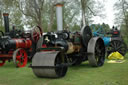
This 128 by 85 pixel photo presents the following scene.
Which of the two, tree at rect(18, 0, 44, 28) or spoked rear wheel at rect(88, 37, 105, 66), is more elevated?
tree at rect(18, 0, 44, 28)

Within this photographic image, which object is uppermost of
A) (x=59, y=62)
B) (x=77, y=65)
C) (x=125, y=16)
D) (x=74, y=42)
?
(x=125, y=16)

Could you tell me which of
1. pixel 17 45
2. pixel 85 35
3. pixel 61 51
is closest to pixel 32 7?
pixel 17 45

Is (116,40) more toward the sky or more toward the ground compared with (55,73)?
more toward the sky

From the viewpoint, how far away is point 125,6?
53.8 ft

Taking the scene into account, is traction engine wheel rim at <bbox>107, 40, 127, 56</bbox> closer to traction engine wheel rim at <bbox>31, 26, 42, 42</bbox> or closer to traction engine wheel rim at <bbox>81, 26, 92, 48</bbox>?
traction engine wheel rim at <bbox>81, 26, 92, 48</bbox>

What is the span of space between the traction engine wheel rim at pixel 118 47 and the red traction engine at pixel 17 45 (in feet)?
12.0

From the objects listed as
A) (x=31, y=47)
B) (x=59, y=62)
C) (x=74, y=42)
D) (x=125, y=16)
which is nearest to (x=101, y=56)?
(x=74, y=42)

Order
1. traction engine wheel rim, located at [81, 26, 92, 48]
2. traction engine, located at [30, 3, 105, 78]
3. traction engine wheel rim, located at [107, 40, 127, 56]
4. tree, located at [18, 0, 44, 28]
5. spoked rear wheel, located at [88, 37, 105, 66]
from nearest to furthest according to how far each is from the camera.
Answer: traction engine, located at [30, 3, 105, 78] → spoked rear wheel, located at [88, 37, 105, 66] → traction engine wheel rim, located at [81, 26, 92, 48] → traction engine wheel rim, located at [107, 40, 127, 56] → tree, located at [18, 0, 44, 28]

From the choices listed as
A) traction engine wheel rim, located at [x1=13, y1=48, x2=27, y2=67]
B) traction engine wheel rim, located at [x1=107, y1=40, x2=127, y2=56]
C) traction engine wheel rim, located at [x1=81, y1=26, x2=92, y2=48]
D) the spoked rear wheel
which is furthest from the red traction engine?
traction engine wheel rim, located at [x1=107, y1=40, x2=127, y2=56]

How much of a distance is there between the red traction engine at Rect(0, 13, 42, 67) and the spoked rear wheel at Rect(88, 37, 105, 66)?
2.86 meters

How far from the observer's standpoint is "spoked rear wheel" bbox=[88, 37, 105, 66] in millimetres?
5977

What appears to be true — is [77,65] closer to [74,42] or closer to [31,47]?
[74,42]

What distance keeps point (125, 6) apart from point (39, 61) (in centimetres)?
1392

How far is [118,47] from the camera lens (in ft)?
28.6
